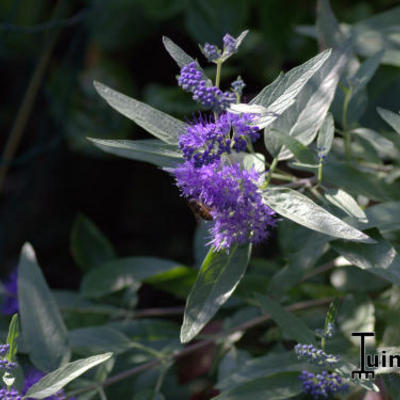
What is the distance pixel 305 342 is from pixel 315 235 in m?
0.16

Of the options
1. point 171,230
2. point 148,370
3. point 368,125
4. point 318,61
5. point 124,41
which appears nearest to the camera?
point 318,61

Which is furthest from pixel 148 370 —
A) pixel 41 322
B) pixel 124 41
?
pixel 124 41

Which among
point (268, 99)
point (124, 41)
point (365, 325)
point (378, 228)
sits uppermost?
A: point (124, 41)

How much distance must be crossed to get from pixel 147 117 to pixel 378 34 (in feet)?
2.30

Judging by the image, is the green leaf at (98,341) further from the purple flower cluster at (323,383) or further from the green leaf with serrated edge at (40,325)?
the purple flower cluster at (323,383)

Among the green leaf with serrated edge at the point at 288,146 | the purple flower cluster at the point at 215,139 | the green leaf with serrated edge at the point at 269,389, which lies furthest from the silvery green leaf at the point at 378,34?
the green leaf with serrated edge at the point at 269,389

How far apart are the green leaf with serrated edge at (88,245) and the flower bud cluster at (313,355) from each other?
716 mm

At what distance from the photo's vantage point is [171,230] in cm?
200

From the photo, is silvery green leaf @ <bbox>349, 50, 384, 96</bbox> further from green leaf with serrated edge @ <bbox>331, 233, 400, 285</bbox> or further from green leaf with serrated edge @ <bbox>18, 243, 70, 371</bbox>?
green leaf with serrated edge @ <bbox>18, 243, 70, 371</bbox>

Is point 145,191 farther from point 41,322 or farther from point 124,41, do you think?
point 41,322

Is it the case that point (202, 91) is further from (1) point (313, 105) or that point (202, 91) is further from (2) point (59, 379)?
(2) point (59, 379)

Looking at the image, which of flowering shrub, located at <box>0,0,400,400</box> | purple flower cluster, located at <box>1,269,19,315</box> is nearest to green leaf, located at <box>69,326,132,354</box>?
flowering shrub, located at <box>0,0,400,400</box>

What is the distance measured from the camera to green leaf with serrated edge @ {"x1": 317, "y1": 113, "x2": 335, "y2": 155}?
87cm

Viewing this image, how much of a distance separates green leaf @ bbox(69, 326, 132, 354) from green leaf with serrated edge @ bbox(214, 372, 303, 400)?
0.80 feet
